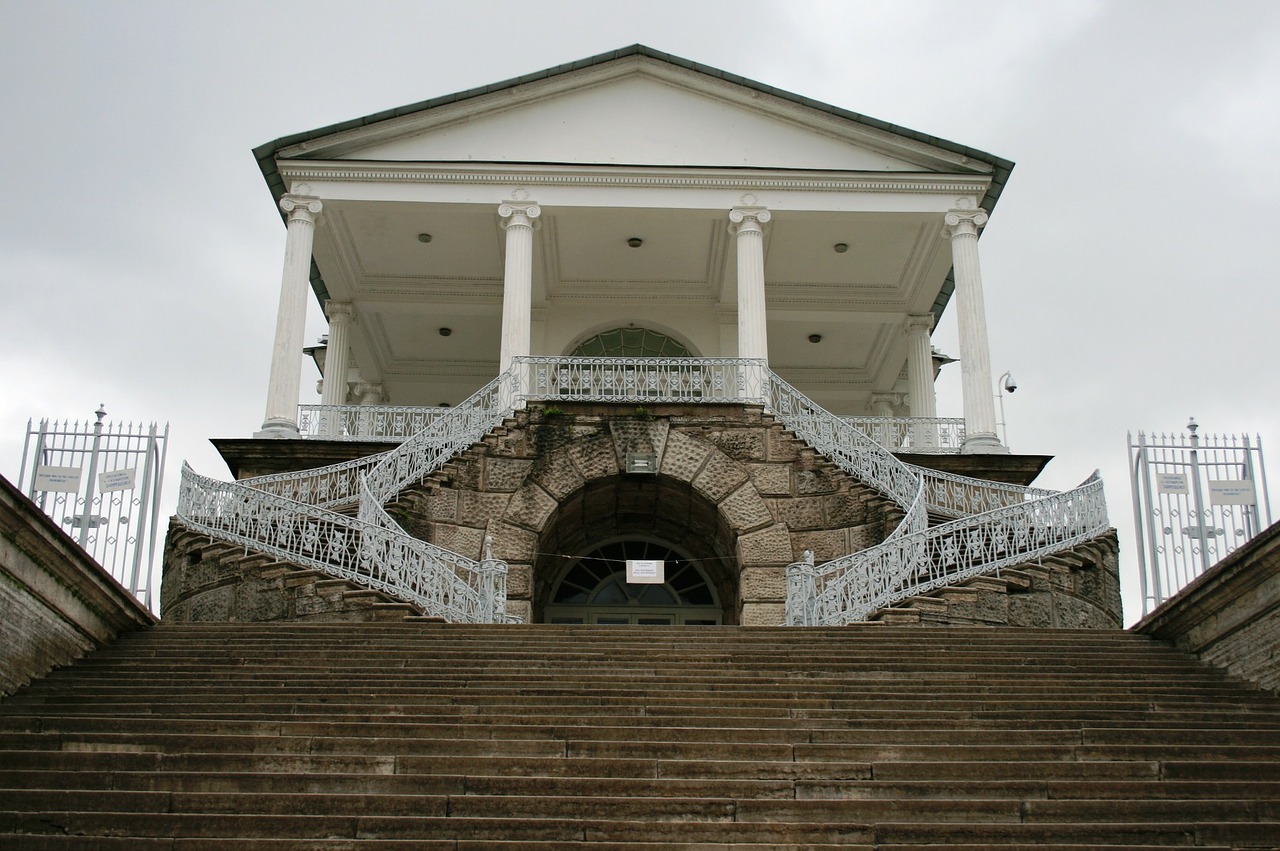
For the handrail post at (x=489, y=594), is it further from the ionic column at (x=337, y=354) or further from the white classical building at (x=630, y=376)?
the ionic column at (x=337, y=354)

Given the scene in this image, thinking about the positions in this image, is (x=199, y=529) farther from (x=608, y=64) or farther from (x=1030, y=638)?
(x=608, y=64)

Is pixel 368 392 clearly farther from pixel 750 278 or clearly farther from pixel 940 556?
pixel 940 556

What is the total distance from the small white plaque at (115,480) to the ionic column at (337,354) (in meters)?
10.3

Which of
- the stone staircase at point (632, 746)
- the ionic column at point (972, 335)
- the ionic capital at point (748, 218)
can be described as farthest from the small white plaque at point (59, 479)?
the ionic column at point (972, 335)

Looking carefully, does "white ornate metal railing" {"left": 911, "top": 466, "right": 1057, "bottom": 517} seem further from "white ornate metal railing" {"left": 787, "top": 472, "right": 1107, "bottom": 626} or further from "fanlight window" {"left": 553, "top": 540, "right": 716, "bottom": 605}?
"fanlight window" {"left": 553, "top": 540, "right": 716, "bottom": 605}

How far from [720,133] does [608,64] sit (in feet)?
7.65

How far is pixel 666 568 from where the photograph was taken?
66.7 feet

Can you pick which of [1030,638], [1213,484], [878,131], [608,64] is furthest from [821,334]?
[1030,638]

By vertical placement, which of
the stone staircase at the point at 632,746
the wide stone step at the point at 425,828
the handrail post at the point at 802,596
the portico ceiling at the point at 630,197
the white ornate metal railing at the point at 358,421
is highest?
the portico ceiling at the point at 630,197

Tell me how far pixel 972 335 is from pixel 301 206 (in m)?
11.4

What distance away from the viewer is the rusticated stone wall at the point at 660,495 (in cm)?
1766

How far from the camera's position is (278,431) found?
20438 mm

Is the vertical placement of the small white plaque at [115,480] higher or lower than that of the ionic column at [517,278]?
lower

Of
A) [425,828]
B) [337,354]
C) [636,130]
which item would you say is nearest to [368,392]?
[337,354]
